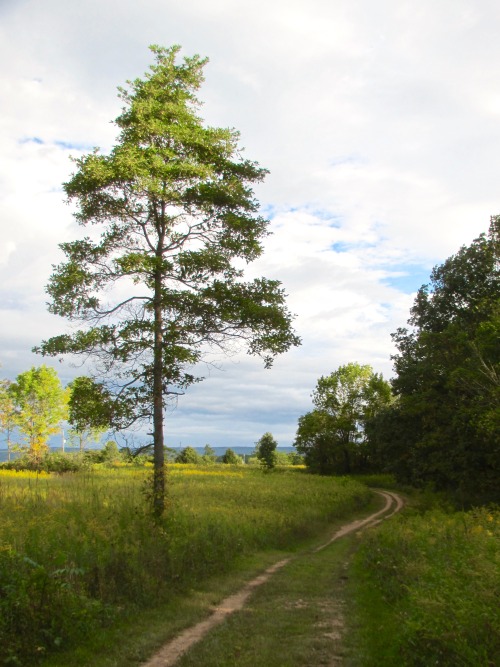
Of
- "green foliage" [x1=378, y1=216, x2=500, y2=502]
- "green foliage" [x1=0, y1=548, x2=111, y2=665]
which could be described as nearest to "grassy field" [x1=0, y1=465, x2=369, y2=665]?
"green foliage" [x1=0, y1=548, x2=111, y2=665]

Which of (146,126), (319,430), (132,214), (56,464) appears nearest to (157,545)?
(132,214)

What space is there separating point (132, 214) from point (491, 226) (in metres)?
24.4

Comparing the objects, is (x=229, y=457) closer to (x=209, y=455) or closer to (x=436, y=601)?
(x=209, y=455)

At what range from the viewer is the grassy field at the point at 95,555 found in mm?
7328

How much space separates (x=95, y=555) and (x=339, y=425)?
6162cm

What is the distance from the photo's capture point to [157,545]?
11227 mm

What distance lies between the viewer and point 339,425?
68.6 metres

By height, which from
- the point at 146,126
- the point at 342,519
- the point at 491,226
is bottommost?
the point at 342,519

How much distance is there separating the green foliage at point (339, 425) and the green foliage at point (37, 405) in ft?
113

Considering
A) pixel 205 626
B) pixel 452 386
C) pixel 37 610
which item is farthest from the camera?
pixel 452 386

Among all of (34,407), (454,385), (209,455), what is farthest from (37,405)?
(454,385)

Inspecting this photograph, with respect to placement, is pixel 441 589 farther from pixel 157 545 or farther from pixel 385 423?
pixel 385 423

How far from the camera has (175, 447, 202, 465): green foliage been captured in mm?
78000

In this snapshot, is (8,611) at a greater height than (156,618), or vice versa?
(8,611)
